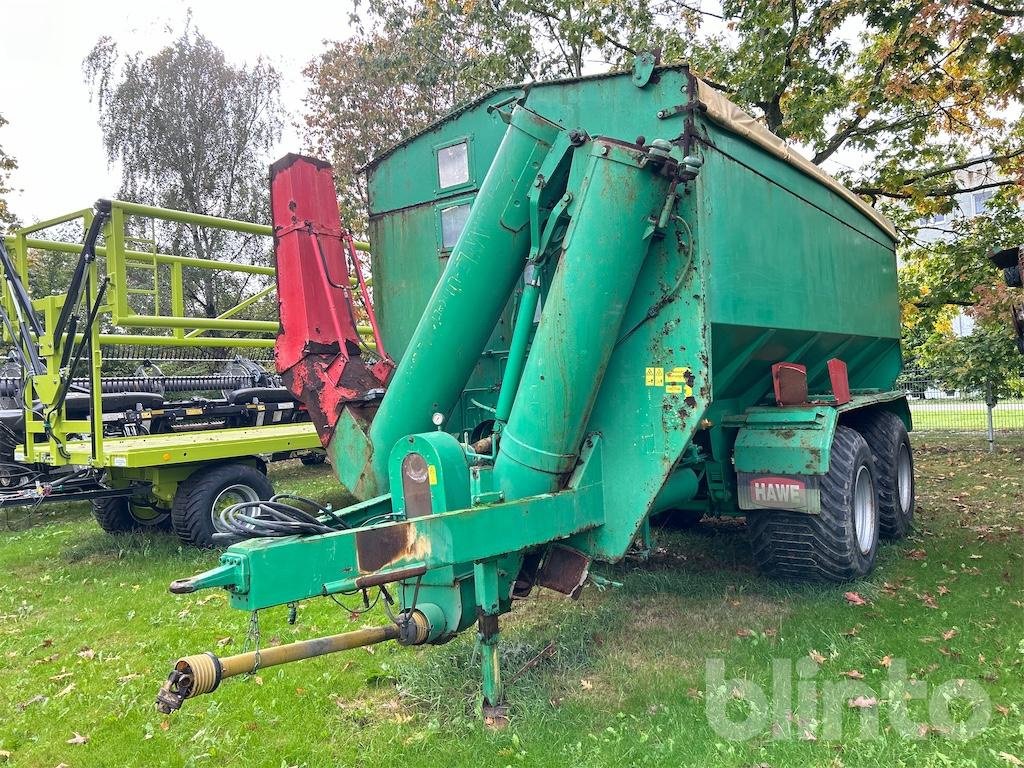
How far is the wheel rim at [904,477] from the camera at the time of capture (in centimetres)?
660

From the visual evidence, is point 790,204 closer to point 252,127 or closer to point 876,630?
point 876,630

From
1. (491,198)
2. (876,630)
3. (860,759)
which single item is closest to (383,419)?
(491,198)

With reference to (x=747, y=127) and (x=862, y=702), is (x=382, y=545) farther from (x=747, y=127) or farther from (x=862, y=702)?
(x=747, y=127)

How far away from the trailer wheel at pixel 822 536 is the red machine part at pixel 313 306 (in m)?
2.58

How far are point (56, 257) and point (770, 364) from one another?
66.3 feet

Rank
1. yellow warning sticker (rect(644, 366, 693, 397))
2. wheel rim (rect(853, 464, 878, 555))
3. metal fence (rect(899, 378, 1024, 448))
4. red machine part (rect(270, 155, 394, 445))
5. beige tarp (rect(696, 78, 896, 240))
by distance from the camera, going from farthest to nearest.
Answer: metal fence (rect(899, 378, 1024, 448))
wheel rim (rect(853, 464, 878, 555))
red machine part (rect(270, 155, 394, 445))
beige tarp (rect(696, 78, 896, 240))
yellow warning sticker (rect(644, 366, 693, 397))

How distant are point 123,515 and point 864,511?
7107 mm

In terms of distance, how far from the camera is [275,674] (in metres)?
4.08

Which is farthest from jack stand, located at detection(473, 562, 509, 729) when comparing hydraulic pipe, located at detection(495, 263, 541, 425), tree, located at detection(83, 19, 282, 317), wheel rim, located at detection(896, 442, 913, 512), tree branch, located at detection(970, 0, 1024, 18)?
tree, located at detection(83, 19, 282, 317)

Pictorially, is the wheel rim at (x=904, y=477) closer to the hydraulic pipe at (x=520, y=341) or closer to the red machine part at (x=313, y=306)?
the hydraulic pipe at (x=520, y=341)

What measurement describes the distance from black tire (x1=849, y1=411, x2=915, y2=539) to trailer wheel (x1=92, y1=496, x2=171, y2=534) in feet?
22.3

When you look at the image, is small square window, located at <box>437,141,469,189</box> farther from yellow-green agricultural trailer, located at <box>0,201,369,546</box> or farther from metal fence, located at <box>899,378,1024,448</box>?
metal fence, located at <box>899,378,1024,448</box>

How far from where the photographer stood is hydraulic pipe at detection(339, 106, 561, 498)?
384 cm

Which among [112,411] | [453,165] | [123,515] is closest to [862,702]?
[453,165]
